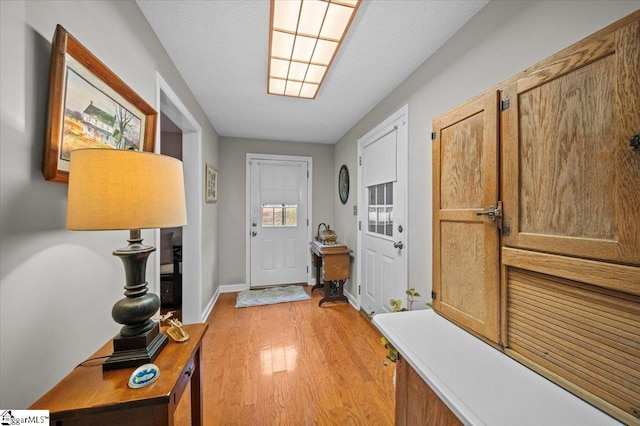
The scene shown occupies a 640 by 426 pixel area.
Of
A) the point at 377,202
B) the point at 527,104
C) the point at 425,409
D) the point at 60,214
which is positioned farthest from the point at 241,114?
the point at 425,409

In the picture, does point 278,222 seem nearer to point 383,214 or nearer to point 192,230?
point 192,230

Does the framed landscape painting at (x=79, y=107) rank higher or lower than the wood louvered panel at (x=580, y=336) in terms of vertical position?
higher

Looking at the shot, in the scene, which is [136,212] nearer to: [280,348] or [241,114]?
[280,348]

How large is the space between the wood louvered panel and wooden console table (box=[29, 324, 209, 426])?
1201 mm

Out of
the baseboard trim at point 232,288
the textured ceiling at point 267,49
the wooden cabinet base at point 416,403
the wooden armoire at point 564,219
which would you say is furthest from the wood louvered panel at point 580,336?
the baseboard trim at point 232,288

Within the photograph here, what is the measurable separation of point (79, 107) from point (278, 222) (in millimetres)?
3171

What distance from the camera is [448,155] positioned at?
126 centimetres

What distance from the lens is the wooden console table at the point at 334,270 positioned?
10.5 ft

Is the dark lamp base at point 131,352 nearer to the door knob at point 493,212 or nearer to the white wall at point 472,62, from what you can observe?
the door knob at point 493,212

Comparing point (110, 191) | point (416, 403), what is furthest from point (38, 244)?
point (416, 403)

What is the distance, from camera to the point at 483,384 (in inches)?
31.4

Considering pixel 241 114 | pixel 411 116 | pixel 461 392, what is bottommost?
pixel 461 392

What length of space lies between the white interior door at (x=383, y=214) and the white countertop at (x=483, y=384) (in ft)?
3.46

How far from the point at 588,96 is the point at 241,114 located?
291 cm
